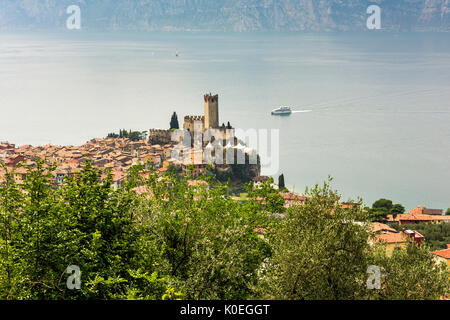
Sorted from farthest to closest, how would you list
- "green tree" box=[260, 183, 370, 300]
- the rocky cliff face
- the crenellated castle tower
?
the rocky cliff face → the crenellated castle tower → "green tree" box=[260, 183, 370, 300]

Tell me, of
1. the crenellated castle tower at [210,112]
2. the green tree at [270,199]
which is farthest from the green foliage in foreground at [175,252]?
the crenellated castle tower at [210,112]

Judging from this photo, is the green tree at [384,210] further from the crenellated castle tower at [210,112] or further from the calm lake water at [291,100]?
the crenellated castle tower at [210,112]

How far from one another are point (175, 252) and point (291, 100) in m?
57.8

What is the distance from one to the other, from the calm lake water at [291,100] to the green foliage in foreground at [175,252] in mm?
24553

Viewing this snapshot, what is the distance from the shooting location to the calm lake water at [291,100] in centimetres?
3791

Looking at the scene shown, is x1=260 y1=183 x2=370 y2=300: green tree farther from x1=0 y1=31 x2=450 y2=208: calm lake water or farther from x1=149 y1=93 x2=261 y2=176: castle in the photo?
x1=0 y1=31 x2=450 y2=208: calm lake water

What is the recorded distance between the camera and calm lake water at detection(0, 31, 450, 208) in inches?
1492

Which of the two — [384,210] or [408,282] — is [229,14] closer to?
[384,210]

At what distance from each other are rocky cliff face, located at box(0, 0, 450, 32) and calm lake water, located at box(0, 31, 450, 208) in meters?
29.8

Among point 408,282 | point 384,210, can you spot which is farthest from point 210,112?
point 408,282

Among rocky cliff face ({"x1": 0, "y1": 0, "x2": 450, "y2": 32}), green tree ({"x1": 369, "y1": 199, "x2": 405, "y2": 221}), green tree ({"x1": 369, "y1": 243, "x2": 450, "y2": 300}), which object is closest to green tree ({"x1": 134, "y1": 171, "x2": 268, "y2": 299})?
green tree ({"x1": 369, "y1": 243, "x2": 450, "y2": 300})
